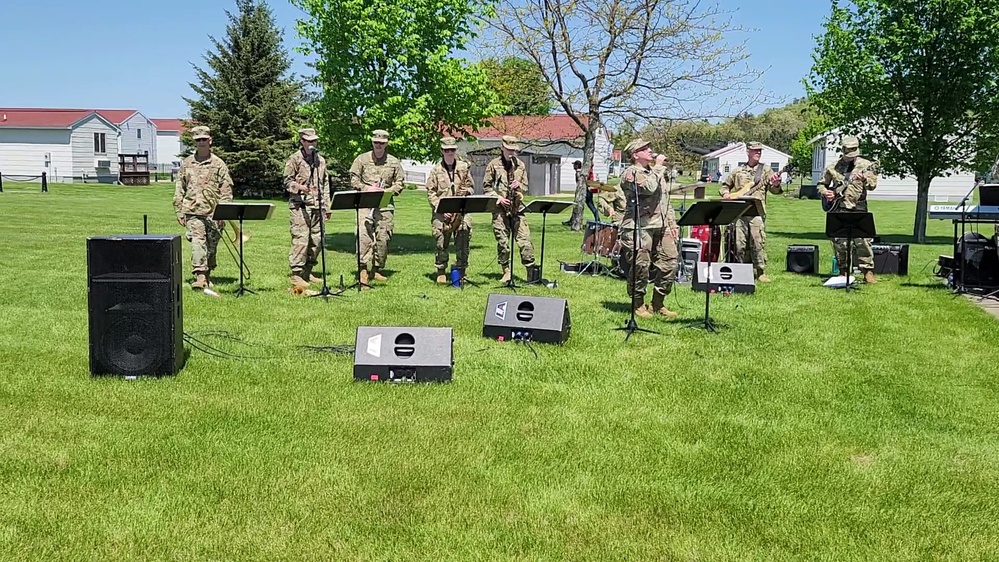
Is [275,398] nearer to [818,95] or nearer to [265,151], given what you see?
[818,95]

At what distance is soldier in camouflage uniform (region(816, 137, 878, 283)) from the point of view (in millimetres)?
13594

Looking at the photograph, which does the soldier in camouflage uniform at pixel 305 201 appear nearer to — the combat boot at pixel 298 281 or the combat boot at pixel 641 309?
the combat boot at pixel 298 281

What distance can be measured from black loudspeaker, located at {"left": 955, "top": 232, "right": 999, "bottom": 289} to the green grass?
8.74 feet

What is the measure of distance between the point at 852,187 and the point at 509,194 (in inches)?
211

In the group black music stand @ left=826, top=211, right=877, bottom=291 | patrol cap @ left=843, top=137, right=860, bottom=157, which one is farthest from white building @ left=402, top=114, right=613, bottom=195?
black music stand @ left=826, top=211, right=877, bottom=291

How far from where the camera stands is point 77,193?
143ft

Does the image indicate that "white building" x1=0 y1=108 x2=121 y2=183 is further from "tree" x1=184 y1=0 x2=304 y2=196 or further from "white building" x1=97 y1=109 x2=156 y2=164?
"tree" x1=184 y1=0 x2=304 y2=196

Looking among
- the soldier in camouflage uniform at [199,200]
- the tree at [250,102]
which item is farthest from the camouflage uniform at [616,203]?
the tree at [250,102]

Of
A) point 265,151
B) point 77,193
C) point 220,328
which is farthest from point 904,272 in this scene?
point 77,193

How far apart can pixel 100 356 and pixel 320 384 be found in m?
1.78

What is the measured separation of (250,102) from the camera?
135 ft

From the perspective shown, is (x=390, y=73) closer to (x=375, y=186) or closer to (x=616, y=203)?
(x=375, y=186)

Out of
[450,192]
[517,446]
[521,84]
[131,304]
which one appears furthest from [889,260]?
[131,304]

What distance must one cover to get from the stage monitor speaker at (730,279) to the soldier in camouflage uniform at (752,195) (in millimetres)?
1478
